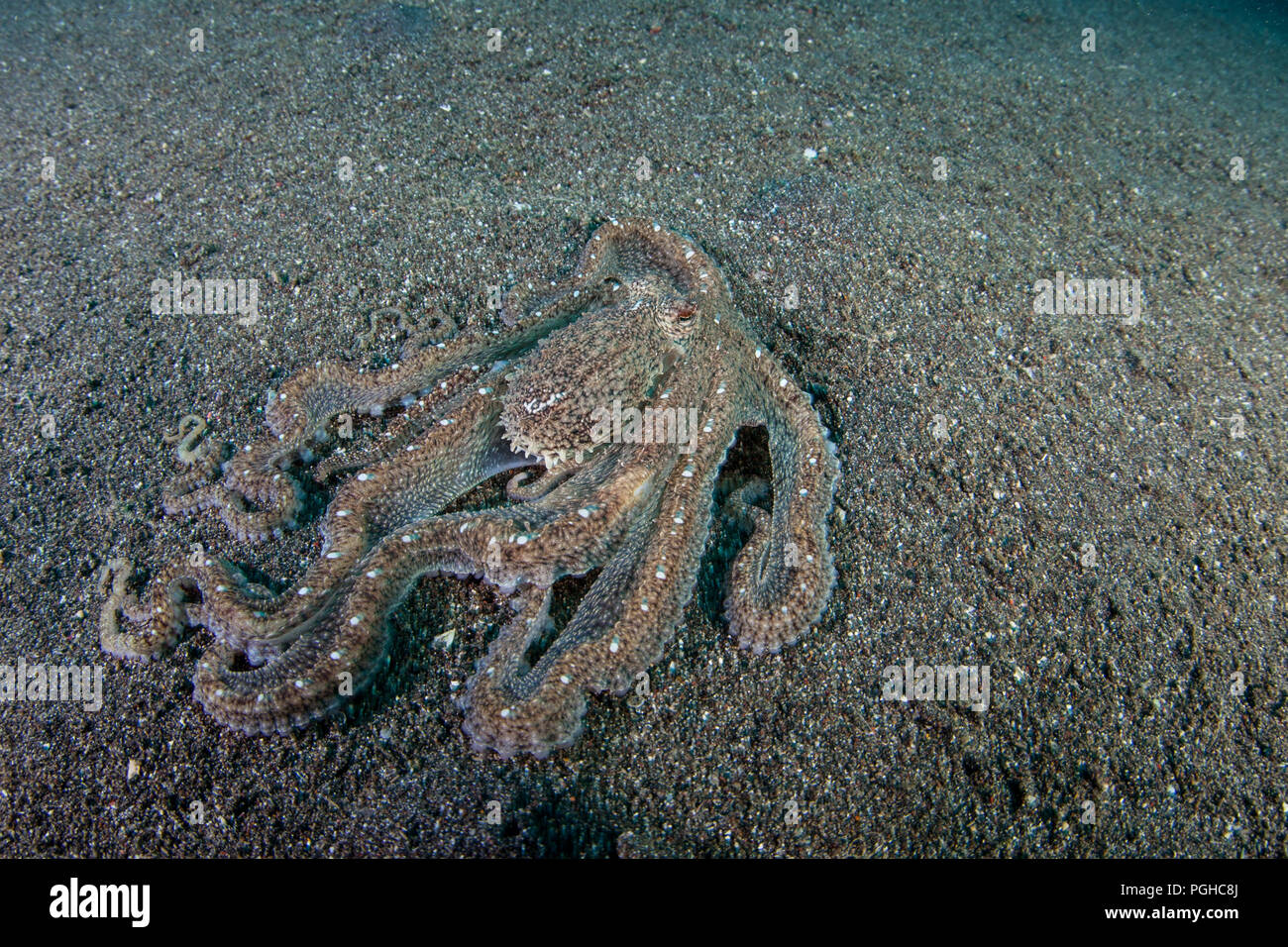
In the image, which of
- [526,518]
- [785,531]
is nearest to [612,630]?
[526,518]

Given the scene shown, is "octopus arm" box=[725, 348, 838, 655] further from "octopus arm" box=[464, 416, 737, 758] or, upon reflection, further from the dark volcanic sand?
"octopus arm" box=[464, 416, 737, 758]

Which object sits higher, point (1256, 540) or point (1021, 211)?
point (1021, 211)

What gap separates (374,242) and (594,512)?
322 cm

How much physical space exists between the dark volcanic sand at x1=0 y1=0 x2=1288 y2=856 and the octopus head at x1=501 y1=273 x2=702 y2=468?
0.89 meters

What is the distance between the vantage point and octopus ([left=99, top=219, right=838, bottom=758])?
3117mm

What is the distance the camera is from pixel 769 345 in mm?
4586

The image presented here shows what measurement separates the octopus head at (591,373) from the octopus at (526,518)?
0.03ft

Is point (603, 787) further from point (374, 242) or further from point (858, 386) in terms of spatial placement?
point (374, 242)

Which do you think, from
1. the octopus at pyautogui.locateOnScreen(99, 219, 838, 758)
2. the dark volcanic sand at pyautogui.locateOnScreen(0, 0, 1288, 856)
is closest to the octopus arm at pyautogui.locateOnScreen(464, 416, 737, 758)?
the octopus at pyautogui.locateOnScreen(99, 219, 838, 758)

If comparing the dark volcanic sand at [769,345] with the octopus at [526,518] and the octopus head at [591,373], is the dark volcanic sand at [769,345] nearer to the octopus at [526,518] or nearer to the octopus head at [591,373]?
the octopus at [526,518]

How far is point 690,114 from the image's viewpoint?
621 cm

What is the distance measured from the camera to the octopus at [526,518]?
312 cm

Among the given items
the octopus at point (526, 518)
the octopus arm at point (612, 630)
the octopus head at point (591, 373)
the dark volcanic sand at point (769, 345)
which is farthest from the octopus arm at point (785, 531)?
the octopus head at point (591, 373)

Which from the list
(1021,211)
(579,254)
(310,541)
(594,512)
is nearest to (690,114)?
(579,254)
